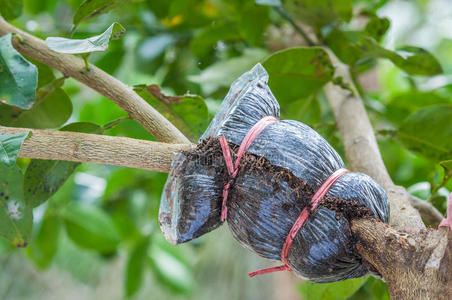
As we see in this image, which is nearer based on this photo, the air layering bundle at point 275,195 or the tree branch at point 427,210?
the air layering bundle at point 275,195

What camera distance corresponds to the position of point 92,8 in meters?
0.51

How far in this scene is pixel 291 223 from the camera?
37 cm

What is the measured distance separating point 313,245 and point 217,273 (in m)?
1.12

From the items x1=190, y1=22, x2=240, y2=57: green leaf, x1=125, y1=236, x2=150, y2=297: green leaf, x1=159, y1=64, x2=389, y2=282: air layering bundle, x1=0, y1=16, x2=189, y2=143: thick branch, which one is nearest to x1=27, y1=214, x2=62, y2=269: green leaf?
x1=125, y1=236, x2=150, y2=297: green leaf

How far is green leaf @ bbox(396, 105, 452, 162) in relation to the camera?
2.19 ft

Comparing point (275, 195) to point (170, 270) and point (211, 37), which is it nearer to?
point (211, 37)

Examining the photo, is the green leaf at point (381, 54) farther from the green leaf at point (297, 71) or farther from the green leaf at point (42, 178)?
the green leaf at point (42, 178)

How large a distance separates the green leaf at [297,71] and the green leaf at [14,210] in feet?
1.04

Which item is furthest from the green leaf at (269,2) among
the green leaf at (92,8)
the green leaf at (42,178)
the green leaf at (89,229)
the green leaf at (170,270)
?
A: the green leaf at (170,270)

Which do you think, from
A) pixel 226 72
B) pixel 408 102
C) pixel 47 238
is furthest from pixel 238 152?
pixel 47 238

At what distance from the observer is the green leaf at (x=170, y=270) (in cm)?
108

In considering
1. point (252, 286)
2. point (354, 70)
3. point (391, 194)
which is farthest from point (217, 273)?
point (391, 194)

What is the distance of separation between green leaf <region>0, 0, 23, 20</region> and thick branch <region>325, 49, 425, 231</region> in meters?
0.41

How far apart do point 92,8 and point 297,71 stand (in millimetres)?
273
